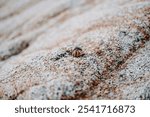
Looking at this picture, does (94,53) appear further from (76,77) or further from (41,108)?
(41,108)

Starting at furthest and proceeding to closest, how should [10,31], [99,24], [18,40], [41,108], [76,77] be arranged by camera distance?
[10,31]
[18,40]
[99,24]
[76,77]
[41,108]

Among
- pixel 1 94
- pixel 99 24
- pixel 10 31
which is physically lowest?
pixel 1 94

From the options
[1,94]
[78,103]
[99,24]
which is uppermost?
[99,24]

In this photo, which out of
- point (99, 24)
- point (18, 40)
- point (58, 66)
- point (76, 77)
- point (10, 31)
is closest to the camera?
point (76, 77)

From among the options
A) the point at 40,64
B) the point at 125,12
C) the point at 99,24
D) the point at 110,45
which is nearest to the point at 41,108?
the point at 40,64

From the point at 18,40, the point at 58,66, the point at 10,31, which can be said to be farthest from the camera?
the point at 10,31

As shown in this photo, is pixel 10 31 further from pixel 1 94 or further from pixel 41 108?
pixel 41 108

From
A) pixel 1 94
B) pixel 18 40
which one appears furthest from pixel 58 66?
pixel 18 40

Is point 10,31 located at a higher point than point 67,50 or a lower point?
higher

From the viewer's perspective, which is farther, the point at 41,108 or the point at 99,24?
the point at 99,24
